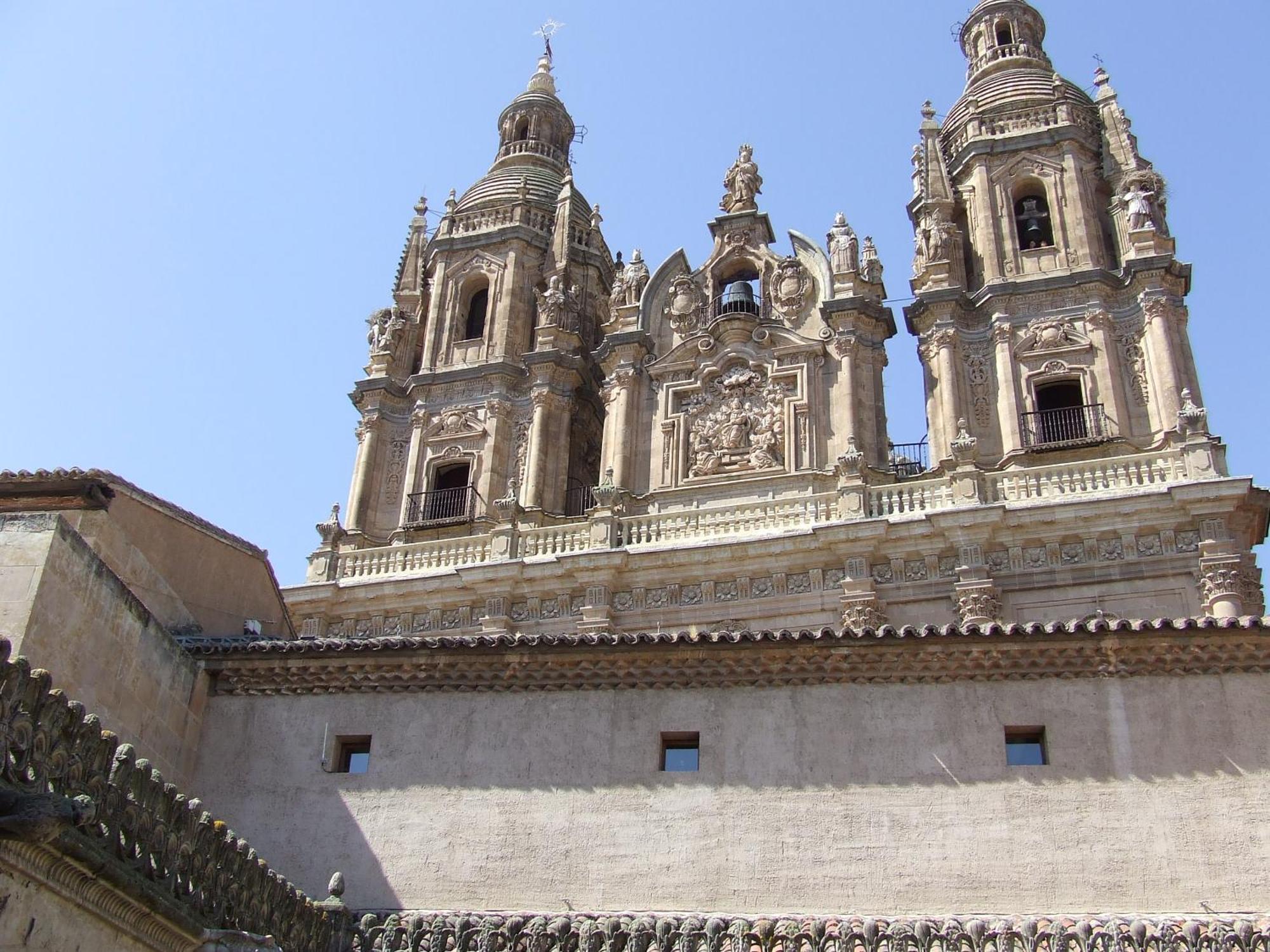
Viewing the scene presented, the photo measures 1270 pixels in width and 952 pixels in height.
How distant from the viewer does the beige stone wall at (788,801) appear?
13.1 metres

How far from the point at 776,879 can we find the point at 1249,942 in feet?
14.2

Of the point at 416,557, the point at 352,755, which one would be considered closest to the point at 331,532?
the point at 416,557

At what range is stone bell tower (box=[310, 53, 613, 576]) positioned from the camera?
3231cm

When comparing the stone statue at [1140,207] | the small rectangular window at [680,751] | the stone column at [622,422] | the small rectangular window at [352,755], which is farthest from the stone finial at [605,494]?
the small rectangular window at [680,751]

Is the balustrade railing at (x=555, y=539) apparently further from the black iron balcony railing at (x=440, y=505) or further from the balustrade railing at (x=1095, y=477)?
the balustrade railing at (x=1095, y=477)

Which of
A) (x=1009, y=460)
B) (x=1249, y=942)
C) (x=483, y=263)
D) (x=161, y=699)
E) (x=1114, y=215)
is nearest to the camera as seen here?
(x=1249, y=942)

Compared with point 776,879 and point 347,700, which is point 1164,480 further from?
point 347,700

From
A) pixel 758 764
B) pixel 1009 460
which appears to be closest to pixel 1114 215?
pixel 1009 460

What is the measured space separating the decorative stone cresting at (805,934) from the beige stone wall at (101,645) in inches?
142

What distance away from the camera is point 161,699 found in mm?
15383

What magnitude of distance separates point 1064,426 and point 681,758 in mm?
16788

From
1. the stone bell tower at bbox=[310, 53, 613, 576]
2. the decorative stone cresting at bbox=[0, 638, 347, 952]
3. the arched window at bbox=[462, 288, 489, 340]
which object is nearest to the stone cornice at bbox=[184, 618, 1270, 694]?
the decorative stone cresting at bbox=[0, 638, 347, 952]

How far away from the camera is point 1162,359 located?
92.7 ft

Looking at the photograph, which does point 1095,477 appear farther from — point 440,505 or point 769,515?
point 440,505
